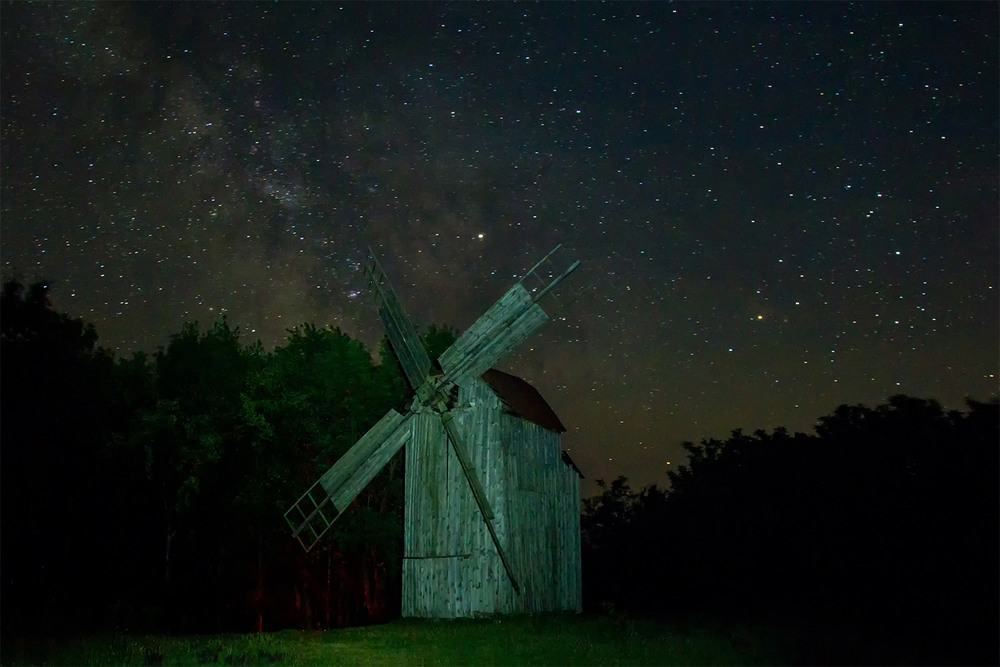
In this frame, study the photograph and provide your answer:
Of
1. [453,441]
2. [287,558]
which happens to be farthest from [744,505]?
[287,558]

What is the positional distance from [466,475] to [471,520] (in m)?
1.27

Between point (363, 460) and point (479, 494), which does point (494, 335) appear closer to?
point (479, 494)

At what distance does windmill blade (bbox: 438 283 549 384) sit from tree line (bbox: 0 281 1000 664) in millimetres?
7463

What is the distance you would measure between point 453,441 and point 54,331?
61.1 feet

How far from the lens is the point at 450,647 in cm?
1773

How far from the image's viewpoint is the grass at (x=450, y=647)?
51.2 feet

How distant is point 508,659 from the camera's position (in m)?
15.8

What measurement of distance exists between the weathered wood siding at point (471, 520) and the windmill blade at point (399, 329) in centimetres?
129

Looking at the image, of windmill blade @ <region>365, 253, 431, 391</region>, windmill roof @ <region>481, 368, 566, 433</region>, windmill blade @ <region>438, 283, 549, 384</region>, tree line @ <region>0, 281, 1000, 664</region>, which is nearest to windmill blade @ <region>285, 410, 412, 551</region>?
windmill blade @ <region>365, 253, 431, 391</region>

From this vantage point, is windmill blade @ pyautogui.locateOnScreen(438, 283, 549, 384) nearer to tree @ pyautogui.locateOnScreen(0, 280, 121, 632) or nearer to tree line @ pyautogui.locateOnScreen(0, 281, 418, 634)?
tree line @ pyautogui.locateOnScreen(0, 281, 418, 634)

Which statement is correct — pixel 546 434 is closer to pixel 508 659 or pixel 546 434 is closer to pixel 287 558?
pixel 508 659

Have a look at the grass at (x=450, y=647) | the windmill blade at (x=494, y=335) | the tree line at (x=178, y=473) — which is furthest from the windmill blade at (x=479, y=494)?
the tree line at (x=178, y=473)

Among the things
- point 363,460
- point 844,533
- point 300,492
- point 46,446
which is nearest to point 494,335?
point 363,460

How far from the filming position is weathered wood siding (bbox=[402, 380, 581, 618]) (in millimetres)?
24094
